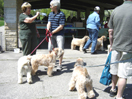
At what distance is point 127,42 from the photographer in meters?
2.68

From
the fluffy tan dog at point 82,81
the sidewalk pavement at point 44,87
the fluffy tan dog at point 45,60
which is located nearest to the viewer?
the fluffy tan dog at point 82,81

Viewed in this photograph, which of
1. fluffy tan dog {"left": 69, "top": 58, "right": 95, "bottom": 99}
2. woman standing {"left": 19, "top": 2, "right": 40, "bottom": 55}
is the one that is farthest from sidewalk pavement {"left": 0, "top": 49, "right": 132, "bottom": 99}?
woman standing {"left": 19, "top": 2, "right": 40, "bottom": 55}

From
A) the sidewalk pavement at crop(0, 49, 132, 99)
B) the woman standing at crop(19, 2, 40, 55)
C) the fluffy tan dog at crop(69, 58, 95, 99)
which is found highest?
the woman standing at crop(19, 2, 40, 55)

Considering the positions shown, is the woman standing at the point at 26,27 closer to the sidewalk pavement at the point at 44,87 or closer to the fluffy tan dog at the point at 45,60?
the fluffy tan dog at the point at 45,60

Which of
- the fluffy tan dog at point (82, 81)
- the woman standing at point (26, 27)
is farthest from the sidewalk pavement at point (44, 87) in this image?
the woman standing at point (26, 27)

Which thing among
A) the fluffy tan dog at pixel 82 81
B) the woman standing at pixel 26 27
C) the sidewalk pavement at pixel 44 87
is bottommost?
the sidewalk pavement at pixel 44 87

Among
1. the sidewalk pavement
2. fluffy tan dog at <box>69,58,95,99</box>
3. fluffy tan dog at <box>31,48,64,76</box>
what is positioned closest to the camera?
fluffy tan dog at <box>69,58,95,99</box>

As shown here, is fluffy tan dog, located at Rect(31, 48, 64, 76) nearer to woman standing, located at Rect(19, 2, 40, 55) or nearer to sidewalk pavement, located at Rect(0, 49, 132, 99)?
sidewalk pavement, located at Rect(0, 49, 132, 99)

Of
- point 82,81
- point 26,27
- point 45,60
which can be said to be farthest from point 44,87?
point 26,27

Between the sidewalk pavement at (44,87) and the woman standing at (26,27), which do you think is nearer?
the sidewalk pavement at (44,87)

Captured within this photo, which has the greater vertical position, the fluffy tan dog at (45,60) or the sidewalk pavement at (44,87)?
the fluffy tan dog at (45,60)

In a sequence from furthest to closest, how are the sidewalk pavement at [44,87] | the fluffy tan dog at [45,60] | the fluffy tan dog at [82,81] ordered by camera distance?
the fluffy tan dog at [45,60] < the sidewalk pavement at [44,87] < the fluffy tan dog at [82,81]

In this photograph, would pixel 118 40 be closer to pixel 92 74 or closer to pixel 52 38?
pixel 92 74

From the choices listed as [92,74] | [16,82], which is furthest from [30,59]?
[92,74]
